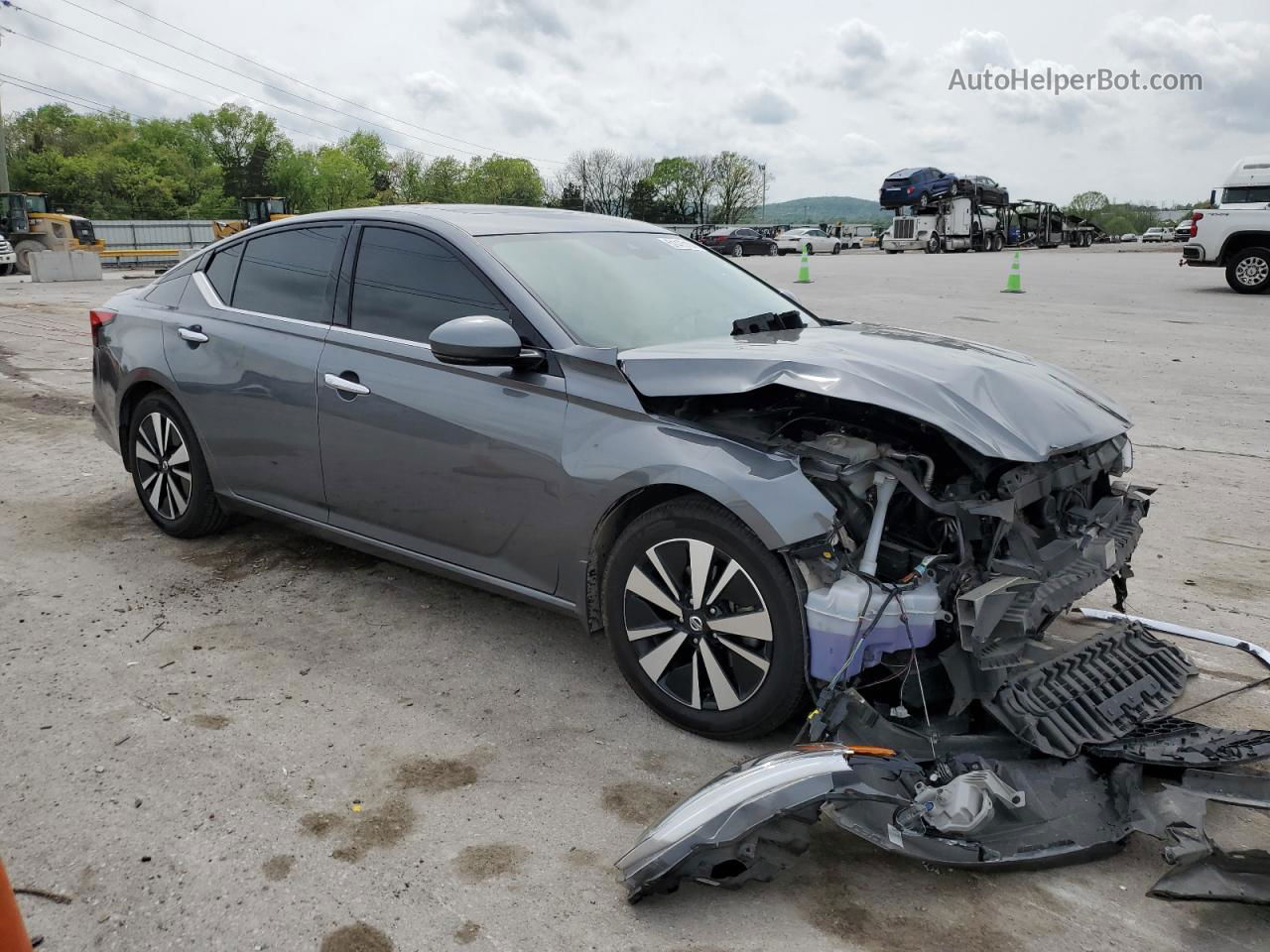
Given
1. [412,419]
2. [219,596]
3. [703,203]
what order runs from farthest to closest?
[703,203]
[219,596]
[412,419]

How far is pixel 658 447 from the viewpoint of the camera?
322cm

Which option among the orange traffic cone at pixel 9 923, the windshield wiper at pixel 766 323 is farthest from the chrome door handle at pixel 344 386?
the orange traffic cone at pixel 9 923

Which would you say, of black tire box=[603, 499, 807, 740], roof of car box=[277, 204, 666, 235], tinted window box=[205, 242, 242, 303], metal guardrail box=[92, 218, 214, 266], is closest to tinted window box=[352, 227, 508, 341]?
roof of car box=[277, 204, 666, 235]

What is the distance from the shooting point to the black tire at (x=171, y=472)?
4.89m

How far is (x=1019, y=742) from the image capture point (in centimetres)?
288

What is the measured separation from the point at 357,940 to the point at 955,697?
168cm

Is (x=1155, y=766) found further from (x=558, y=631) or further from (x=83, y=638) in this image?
(x=83, y=638)

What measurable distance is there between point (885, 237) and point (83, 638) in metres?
43.8

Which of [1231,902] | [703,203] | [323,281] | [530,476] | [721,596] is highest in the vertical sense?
[703,203]

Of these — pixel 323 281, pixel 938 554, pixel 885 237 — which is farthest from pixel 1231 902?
pixel 885 237

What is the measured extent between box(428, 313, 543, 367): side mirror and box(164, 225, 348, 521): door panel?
96 cm

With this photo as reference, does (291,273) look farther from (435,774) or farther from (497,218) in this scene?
(435,774)

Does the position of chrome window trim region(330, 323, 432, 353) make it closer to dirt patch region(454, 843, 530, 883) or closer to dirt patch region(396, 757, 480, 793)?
dirt patch region(396, 757, 480, 793)

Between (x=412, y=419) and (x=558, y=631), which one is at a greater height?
(x=412, y=419)
